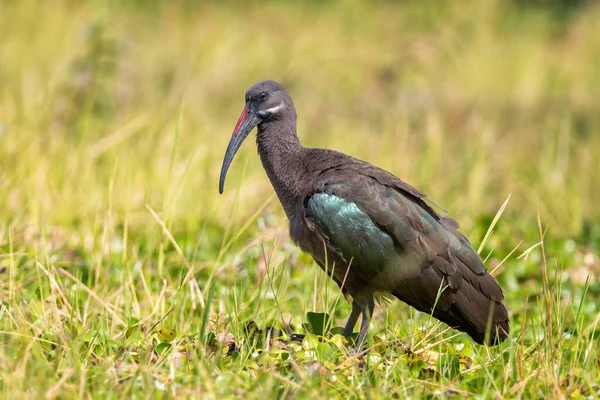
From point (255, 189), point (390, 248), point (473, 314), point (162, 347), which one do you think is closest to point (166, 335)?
point (162, 347)

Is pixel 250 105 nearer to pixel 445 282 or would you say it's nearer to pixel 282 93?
Result: pixel 282 93

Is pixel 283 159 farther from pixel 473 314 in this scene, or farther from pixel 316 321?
pixel 473 314

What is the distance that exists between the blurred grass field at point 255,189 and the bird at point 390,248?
0.15 m

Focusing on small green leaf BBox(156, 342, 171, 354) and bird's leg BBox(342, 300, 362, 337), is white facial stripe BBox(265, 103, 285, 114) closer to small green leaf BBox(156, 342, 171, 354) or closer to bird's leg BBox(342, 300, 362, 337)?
bird's leg BBox(342, 300, 362, 337)

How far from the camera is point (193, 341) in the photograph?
11.9 ft

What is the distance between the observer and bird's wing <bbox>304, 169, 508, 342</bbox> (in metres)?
4.00

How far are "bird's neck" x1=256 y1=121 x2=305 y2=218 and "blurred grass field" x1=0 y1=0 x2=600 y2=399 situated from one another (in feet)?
0.69

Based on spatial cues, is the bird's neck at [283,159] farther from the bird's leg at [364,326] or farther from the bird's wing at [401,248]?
the bird's leg at [364,326]

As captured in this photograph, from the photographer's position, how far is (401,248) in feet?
13.2

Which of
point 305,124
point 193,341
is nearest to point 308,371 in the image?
point 193,341

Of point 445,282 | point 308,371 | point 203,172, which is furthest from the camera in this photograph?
point 203,172

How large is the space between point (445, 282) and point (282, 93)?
126 centimetres

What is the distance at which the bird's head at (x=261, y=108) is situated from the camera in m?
4.48

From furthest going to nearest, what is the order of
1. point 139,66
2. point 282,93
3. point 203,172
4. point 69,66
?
point 139,66
point 69,66
point 203,172
point 282,93
